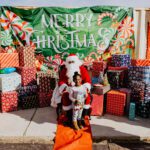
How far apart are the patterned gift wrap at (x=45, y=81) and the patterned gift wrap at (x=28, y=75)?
28cm

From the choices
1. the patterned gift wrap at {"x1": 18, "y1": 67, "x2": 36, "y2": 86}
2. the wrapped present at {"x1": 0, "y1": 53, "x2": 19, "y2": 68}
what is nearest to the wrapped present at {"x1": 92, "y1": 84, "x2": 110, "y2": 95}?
the patterned gift wrap at {"x1": 18, "y1": 67, "x2": 36, "y2": 86}

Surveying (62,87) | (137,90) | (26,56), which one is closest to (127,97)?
(137,90)

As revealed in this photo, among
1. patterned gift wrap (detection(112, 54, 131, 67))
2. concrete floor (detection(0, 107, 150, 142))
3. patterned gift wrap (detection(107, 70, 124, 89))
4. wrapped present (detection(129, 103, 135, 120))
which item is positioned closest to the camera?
concrete floor (detection(0, 107, 150, 142))

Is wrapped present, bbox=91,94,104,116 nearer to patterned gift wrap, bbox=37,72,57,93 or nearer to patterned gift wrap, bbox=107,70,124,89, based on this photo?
patterned gift wrap, bbox=107,70,124,89

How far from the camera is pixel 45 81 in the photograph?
7051mm

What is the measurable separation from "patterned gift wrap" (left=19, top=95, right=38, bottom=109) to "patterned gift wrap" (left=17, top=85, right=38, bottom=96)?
16 cm

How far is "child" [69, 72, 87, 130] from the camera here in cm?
540

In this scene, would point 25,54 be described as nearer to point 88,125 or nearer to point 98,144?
point 88,125

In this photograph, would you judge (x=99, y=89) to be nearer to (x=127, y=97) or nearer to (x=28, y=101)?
(x=127, y=97)

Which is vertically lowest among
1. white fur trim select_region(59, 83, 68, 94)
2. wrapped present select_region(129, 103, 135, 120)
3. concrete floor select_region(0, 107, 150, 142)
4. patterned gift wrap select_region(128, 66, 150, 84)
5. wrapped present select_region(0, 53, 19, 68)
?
concrete floor select_region(0, 107, 150, 142)

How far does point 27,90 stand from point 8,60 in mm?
1055

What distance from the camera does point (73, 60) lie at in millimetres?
5941

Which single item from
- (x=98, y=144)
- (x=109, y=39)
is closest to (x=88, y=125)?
(x=98, y=144)

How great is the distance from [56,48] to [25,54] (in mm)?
1191
